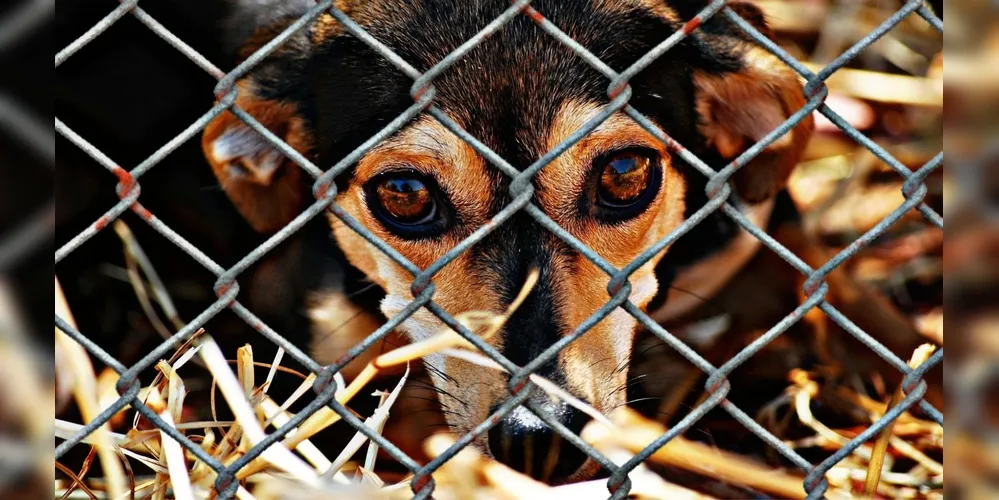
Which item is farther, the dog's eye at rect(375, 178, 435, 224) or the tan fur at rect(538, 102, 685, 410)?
the dog's eye at rect(375, 178, 435, 224)

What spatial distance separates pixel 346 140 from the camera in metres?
2.38

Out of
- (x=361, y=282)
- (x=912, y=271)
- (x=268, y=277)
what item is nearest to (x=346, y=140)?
(x=361, y=282)

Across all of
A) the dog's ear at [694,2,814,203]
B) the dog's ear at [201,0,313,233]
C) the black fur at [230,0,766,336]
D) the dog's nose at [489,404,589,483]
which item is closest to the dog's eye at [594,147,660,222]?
the black fur at [230,0,766,336]

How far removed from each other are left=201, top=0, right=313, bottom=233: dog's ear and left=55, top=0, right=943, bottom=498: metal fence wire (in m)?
0.97

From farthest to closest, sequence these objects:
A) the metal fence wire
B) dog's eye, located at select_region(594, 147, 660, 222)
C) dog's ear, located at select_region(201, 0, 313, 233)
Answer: dog's ear, located at select_region(201, 0, 313, 233), dog's eye, located at select_region(594, 147, 660, 222), the metal fence wire

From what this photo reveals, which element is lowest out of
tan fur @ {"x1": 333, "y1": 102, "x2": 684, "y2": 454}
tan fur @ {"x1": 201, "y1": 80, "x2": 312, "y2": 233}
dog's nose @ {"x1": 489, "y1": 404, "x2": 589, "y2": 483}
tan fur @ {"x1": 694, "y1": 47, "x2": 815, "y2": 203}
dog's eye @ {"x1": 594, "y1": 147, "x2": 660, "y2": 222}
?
dog's nose @ {"x1": 489, "y1": 404, "x2": 589, "y2": 483}

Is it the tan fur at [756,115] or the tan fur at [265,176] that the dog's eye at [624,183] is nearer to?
the tan fur at [756,115]

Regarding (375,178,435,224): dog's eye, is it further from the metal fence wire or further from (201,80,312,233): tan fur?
the metal fence wire

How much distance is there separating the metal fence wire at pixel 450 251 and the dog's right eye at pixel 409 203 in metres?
0.73

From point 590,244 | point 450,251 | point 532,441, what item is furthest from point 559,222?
point 450,251

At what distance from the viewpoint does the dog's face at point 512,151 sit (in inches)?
85.8

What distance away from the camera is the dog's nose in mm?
1933

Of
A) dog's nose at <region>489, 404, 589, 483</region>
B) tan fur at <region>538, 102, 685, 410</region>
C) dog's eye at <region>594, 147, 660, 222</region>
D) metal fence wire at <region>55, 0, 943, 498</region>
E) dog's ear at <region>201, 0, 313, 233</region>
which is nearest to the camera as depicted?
metal fence wire at <region>55, 0, 943, 498</region>

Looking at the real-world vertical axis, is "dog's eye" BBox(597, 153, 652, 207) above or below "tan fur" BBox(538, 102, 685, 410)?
above
